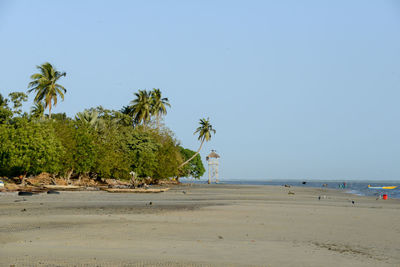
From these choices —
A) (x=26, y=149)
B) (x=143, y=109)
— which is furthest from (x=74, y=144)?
(x=143, y=109)

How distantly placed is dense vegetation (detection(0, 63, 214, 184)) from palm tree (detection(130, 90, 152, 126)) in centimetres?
29

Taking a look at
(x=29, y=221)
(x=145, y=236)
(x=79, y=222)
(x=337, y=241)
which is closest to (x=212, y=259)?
(x=145, y=236)

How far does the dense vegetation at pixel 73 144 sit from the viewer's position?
51250mm

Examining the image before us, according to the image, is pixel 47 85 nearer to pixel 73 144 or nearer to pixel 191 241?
pixel 73 144

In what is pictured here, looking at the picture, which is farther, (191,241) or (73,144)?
(73,144)

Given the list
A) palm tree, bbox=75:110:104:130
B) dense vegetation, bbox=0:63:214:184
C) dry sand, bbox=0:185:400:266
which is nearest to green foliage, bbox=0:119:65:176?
dense vegetation, bbox=0:63:214:184

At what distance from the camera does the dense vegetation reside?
5125cm

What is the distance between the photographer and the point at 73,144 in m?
61.8

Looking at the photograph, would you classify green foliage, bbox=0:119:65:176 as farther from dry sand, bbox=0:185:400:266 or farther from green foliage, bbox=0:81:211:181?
dry sand, bbox=0:185:400:266

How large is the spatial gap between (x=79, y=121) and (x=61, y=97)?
275 inches

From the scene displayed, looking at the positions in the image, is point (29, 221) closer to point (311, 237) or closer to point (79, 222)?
point (79, 222)

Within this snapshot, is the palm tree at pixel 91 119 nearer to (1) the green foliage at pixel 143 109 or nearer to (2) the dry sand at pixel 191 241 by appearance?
(1) the green foliage at pixel 143 109

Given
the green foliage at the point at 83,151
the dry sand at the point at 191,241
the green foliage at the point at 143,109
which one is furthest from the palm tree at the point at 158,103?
the dry sand at the point at 191,241

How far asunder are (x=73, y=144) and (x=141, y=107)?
3603cm
